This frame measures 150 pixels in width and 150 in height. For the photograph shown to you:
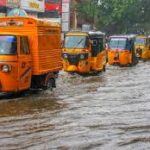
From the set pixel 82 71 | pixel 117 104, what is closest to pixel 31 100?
pixel 117 104

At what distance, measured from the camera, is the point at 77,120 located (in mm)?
12250

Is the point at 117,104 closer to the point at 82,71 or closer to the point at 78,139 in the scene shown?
the point at 78,139

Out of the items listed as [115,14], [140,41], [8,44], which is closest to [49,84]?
[8,44]

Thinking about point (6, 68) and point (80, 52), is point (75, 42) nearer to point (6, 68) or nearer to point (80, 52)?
point (80, 52)

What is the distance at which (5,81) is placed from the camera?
14977 millimetres

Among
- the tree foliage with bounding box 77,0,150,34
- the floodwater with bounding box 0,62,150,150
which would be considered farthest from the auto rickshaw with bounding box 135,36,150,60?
the floodwater with bounding box 0,62,150,150

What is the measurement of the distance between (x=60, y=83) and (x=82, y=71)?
14.0 feet

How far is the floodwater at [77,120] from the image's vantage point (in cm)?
975

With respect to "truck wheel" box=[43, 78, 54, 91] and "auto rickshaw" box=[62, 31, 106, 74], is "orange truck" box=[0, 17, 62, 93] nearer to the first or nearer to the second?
"truck wheel" box=[43, 78, 54, 91]

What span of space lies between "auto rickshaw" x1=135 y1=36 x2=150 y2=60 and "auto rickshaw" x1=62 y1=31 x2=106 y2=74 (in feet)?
50.9

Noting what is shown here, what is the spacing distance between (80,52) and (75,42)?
0.62 meters

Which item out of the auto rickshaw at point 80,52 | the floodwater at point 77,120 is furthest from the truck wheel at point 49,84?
the auto rickshaw at point 80,52

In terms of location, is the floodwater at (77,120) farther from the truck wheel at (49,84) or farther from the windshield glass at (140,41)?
the windshield glass at (140,41)

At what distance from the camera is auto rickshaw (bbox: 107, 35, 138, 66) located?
34219 millimetres
